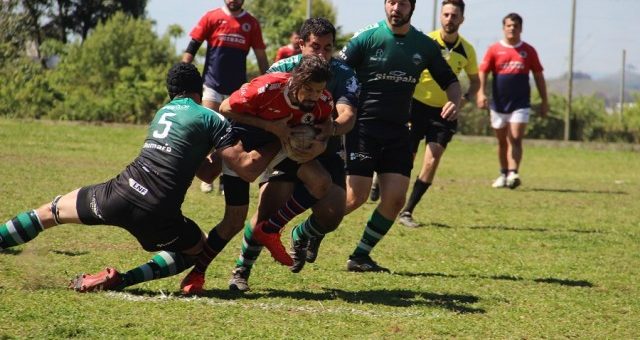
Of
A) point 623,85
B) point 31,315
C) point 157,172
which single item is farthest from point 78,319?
point 623,85

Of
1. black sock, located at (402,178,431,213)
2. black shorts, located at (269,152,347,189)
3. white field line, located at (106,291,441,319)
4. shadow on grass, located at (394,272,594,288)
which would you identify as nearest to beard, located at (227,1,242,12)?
black sock, located at (402,178,431,213)

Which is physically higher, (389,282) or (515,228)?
(389,282)

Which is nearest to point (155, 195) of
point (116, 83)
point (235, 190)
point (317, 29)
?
point (235, 190)

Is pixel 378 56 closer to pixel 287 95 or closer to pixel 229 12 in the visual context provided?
pixel 287 95

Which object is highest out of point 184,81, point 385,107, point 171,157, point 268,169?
point 184,81

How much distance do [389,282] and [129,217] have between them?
2.18 meters

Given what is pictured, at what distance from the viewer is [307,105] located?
687cm

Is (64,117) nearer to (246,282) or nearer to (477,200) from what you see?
(477,200)

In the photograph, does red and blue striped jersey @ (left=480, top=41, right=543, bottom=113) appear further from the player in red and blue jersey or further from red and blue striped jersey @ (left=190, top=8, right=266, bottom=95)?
red and blue striped jersey @ (left=190, top=8, right=266, bottom=95)

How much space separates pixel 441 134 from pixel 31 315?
6.13 m

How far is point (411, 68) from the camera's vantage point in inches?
339

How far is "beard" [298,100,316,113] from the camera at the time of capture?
684 cm

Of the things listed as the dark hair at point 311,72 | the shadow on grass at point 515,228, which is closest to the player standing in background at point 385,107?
the dark hair at point 311,72

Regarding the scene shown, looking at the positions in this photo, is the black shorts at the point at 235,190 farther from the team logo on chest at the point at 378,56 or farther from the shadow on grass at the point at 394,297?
the team logo on chest at the point at 378,56
